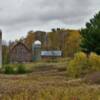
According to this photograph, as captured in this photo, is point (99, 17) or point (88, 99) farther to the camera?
point (99, 17)

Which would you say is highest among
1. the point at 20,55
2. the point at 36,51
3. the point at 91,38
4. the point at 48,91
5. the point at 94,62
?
the point at 91,38

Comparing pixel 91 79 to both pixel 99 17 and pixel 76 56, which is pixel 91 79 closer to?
pixel 76 56

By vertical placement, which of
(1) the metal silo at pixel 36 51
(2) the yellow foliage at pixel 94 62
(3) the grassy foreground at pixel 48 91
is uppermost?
(1) the metal silo at pixel 36 51

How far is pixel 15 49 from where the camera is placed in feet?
372

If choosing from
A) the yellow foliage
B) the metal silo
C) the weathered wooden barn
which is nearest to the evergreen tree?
the yellow foliage

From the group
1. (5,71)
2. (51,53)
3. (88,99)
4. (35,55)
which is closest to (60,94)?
(88,99)

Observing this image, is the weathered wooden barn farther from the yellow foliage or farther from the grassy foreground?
the grassy foreground

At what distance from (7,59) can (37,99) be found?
9658 cm

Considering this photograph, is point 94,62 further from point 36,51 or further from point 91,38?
point 36,51

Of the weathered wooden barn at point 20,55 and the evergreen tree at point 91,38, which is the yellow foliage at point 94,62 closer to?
the evergreen tree at point 91,38

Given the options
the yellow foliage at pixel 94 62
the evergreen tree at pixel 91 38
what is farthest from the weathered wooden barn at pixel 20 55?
the yellow foliage at pixel 94 62

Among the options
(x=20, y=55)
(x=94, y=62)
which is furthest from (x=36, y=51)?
(x=94, y=62)

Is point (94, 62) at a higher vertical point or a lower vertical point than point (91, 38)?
lower

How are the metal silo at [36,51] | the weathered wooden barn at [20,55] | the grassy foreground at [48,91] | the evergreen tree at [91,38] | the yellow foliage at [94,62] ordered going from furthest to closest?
1. the weathered wooden barn at [20,55]
2. the metal silo at [36,51]
3. the evergreen tree at [91,38]
4. the yellow foliage at [94,62]
5. the grassy foreground at [48,91]
